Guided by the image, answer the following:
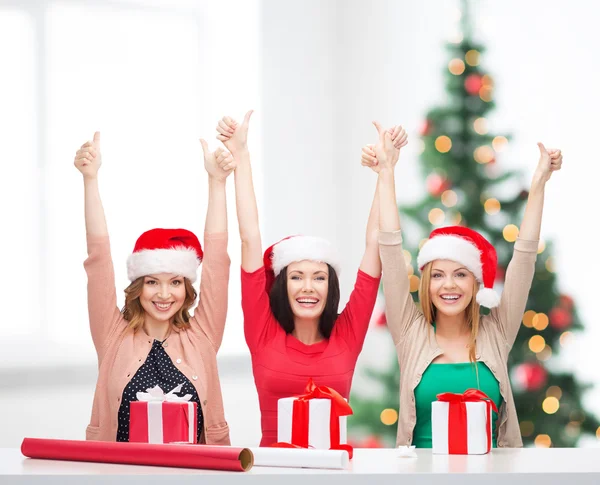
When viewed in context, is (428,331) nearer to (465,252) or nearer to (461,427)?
(465,252)

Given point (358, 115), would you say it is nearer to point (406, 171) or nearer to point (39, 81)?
point (406, 171)

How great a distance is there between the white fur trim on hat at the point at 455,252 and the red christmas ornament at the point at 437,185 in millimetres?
890

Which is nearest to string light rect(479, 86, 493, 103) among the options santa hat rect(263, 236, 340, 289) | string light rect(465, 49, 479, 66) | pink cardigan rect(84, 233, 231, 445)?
string light rect(465, 49, 479, 66)

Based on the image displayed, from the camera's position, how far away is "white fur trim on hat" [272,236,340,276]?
9.66ft

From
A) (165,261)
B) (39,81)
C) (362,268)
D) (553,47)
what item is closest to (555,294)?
(362,268)

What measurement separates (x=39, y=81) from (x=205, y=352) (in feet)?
7.55

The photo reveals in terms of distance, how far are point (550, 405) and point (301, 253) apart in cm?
142

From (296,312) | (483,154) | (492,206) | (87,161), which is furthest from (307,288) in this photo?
(483,154)

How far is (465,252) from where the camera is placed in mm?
2908

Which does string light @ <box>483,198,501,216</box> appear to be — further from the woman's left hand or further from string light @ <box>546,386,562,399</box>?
the woman's left hand

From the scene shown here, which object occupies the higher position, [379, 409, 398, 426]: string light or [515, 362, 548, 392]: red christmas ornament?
[515, 362, 548, 392]: red christmas ornament

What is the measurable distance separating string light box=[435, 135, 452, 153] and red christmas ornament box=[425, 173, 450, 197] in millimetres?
116

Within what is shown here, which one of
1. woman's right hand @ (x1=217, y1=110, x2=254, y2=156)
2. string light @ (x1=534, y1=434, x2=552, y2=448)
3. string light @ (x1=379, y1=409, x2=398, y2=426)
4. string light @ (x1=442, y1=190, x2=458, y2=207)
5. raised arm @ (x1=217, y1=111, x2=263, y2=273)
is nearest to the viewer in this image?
raised arm @ (x1=217, y1=111, x2=263, y2=273)

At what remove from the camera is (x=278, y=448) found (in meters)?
1.69
